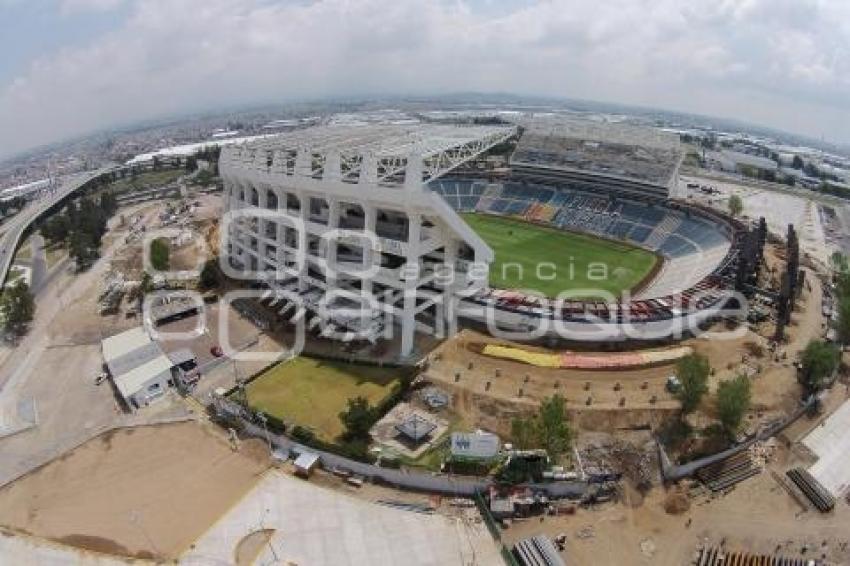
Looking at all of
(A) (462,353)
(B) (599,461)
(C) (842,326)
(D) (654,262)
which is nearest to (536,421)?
(B) (599,461)

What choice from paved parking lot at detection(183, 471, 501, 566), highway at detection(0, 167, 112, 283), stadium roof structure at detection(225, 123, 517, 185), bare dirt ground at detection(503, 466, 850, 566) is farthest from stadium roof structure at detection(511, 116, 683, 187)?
highway at detection(0, 167, 112, 283)

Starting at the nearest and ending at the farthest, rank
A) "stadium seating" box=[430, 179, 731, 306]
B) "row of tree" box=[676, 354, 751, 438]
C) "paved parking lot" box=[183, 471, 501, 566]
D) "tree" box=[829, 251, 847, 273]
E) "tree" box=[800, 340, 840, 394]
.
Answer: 1. "paved parking lot" box=[183, 471, 501, 566]
2. "row of tree" box=[676, 354, 751, 438]
3. "tree" box=[800, 340, 840, 394]
4. "stadium seating" box=[430, 179, 731, 306]
5. "tree" box=[829, 251, 847, 273]

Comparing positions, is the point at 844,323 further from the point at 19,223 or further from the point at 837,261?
the point at 19,223

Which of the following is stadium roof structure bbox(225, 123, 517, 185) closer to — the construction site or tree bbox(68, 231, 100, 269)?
the construction site

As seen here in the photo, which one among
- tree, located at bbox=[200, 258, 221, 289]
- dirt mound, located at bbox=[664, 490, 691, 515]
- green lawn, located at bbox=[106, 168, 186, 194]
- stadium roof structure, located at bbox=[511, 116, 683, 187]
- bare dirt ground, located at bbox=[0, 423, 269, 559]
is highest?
stadium roof structure, located at bbox=[511, 116, 683, 187]

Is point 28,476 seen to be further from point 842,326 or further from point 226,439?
point 842,326

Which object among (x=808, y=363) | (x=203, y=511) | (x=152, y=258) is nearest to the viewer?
(x=203, y=511)

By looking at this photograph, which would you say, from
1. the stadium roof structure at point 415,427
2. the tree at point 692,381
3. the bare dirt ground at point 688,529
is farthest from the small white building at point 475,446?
the tree at point 692,381
